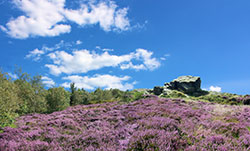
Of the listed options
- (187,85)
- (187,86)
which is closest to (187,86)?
(187,86)

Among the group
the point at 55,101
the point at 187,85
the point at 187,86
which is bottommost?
the point at 55,101

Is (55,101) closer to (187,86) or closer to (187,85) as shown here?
(187,86)

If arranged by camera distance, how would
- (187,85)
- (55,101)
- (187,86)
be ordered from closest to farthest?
(55,101), (187,86), (187,85)

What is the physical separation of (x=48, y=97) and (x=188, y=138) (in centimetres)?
2327

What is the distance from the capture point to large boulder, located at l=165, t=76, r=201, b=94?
53.7 m

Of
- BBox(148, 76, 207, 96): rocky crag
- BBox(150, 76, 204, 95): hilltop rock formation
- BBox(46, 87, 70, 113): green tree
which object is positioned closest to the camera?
BBox(46, 87, 70, 113): green tree

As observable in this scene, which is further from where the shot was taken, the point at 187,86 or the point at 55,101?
the point at 187,86

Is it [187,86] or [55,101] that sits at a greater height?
[187,86]

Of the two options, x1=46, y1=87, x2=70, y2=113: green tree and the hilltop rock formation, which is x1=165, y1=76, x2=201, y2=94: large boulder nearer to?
the hilltop rock formation

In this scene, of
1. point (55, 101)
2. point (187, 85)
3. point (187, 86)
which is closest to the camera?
point (55, 101)

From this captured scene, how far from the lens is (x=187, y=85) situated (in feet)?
178

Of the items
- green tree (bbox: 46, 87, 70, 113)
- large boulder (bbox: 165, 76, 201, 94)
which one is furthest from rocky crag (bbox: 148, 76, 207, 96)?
green tree (bbox: 46, 87, 70, 113)

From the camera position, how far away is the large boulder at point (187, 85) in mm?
53697

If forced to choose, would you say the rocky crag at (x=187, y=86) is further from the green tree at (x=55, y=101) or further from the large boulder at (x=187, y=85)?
the green tree at (x=55, y=101)
